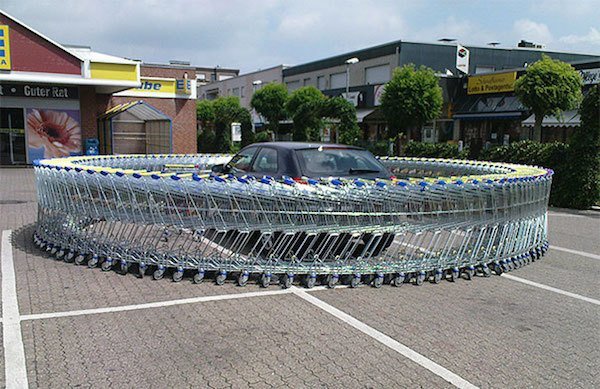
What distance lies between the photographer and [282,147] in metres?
7.51

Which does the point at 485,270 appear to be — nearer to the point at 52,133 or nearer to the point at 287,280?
the point at 287,280

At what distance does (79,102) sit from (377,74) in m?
22.8

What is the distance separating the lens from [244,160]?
8.39 m

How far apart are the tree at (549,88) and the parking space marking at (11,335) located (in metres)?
20.0

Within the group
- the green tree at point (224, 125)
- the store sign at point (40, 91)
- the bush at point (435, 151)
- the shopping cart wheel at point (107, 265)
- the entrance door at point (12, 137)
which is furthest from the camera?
the green tree at point (224, 125)

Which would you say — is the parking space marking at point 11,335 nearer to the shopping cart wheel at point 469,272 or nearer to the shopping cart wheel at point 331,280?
the shopping cart wheel at point 331,280

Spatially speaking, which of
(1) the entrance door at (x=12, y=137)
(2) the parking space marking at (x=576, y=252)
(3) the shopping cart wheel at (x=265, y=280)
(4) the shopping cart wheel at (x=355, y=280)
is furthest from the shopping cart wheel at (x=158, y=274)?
(1) the entrance door at (x=12, y=137)

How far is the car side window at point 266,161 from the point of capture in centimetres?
740

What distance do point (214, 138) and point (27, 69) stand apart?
61.9ft

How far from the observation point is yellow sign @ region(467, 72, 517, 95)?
93.1ft

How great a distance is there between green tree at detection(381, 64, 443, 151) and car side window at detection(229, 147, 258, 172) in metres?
19.4

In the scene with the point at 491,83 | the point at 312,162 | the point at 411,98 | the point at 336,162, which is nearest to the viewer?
the point at 312,162

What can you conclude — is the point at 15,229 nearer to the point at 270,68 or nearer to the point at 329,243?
the point at 329,243

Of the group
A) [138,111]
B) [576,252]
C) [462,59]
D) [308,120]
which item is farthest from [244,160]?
[462,59]
